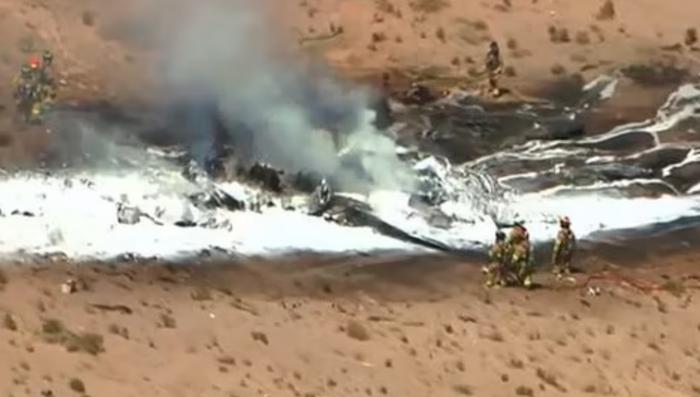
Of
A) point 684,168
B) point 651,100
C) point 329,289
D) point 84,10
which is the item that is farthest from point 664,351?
point 84,10

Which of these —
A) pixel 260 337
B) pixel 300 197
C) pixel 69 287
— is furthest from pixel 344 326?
pixel 300 197

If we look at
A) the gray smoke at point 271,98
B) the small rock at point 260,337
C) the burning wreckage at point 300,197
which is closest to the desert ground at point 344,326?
the small rock at point 260,337


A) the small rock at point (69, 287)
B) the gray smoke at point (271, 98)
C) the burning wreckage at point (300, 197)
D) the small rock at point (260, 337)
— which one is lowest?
the small rock at point (260, 337)

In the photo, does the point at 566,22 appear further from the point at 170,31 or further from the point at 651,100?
the point at 170,31

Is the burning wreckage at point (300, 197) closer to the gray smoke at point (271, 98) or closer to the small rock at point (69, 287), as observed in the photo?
the gray smoke at point (271, 98)

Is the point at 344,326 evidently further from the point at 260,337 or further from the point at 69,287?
the point at 69,287

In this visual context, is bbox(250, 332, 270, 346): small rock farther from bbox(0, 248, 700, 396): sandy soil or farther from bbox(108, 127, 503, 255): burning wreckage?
bbox(108, 127, 503, 255): burning wreckage

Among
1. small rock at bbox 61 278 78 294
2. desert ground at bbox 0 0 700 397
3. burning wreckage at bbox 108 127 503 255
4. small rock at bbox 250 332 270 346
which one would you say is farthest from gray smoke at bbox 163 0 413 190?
small rock at bbox 250 332 270 346
